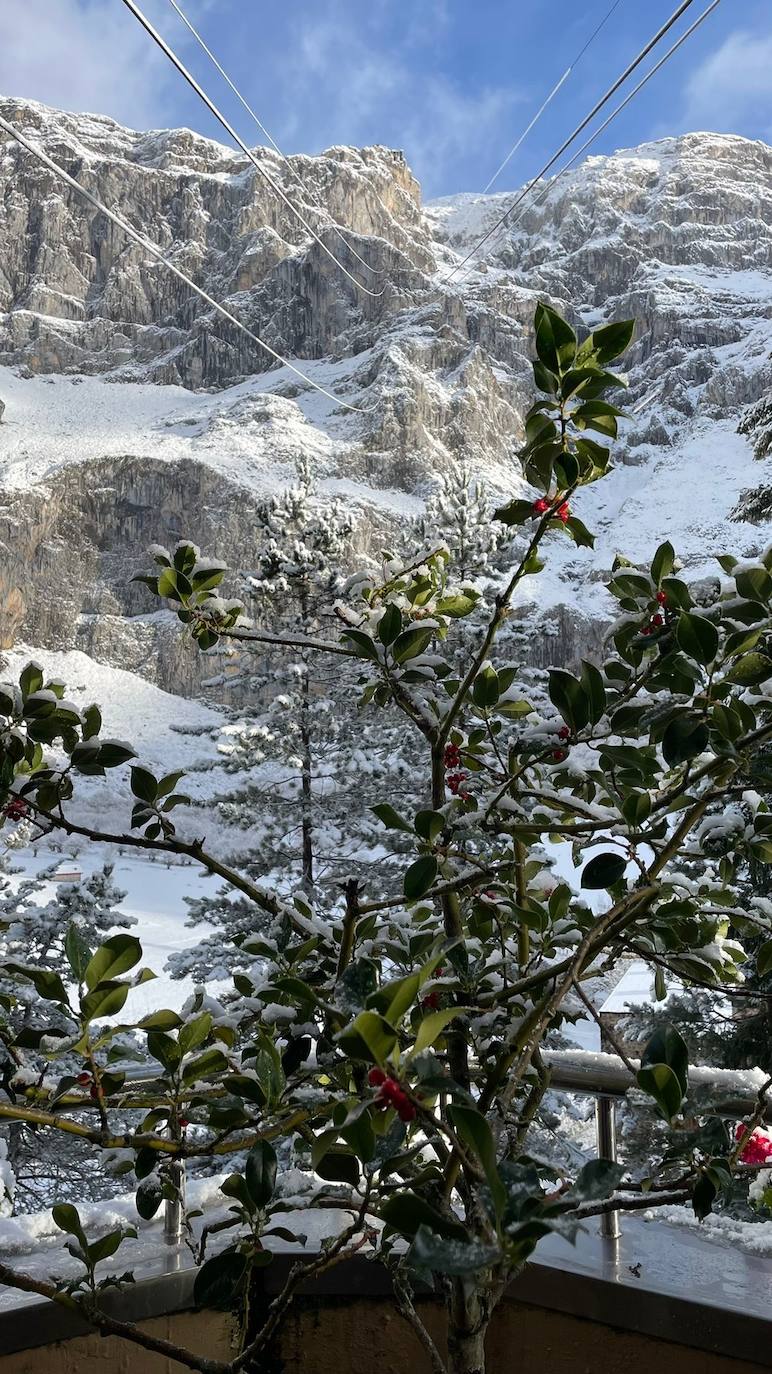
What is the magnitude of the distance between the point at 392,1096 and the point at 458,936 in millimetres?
366

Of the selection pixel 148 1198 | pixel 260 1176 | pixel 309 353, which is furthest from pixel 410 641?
pixel 309 353

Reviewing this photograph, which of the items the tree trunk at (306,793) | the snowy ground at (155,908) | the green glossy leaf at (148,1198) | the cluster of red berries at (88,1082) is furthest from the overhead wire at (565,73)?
the snowy ground at (155,908)

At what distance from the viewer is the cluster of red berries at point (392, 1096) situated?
→ 408 millimetres

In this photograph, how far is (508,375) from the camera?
40312mm

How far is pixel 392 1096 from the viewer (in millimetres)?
409

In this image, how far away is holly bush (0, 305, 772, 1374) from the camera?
566mm

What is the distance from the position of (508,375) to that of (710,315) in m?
10.6

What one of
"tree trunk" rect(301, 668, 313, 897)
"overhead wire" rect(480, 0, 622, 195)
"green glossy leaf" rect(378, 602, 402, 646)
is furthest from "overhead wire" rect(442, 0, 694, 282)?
"tree trunk" rect(301, 668, 313, 897)

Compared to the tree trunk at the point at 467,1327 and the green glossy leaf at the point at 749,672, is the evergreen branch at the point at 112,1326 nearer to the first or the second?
the tree trunk at the point at 467,1327

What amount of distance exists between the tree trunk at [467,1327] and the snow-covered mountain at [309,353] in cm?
2868

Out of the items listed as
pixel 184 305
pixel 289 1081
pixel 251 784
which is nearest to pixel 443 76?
pixel 289 1081

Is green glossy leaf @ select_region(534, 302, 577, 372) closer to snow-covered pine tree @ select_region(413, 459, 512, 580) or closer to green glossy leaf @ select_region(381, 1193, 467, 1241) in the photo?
green glossy leaf @ select_region(381, 1193, 467, 1241)

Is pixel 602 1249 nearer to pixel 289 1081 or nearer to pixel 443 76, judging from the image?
pixel 289 1081

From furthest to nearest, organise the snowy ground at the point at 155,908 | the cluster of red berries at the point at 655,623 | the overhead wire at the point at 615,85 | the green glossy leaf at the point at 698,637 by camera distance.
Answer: the snowy ground at the point at 155,908 < the overhead wire at the point at 615,85 < the cluster of red berries at the point at 655,623 < the green glossy leaf at the point at 698,637
